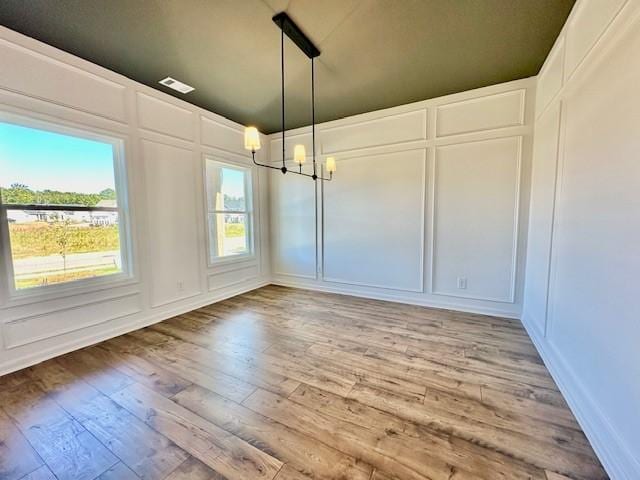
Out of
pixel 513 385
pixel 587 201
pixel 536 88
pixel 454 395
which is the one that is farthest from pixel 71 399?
pixel 536 88

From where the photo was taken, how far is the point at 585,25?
177cm

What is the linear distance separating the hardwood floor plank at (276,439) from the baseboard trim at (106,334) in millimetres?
1513

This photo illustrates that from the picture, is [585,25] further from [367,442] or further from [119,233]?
[119,233]

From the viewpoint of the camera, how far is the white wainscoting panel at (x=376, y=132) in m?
3.55

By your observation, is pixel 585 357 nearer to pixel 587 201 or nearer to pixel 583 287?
pixel 583 287

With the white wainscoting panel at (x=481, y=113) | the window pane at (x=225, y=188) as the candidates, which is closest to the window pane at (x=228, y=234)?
the window pane at (x=225, y=188)

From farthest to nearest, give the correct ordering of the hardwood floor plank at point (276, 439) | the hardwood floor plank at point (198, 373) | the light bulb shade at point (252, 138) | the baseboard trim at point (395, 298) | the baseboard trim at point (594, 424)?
the baseboard trim at point (395, 298) < the light bulb shade at point (252, 138) < the hardwood floor plank at point (198, 373) < the hardwood floor plank at point (276, 439) < the baseboard trim at point (594, 424)

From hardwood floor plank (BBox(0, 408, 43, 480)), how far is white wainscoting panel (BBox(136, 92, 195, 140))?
285 cm

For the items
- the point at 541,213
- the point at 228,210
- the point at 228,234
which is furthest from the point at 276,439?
the point at 228,210

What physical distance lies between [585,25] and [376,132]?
89.9 inches

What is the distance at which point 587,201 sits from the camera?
64.7 inches

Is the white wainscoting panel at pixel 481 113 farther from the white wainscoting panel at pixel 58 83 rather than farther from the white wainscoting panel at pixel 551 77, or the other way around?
the white wainscoting panel at pixel 58 83

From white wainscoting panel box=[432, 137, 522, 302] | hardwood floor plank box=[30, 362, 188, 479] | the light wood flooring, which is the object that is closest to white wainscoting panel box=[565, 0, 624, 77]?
white wainscoting panel box=[432, 137, 522, 302]

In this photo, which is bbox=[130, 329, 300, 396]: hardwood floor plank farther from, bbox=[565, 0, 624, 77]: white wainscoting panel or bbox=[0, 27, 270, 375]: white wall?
bbox=[565, 0, 624, 77]: white wainscoting panel
